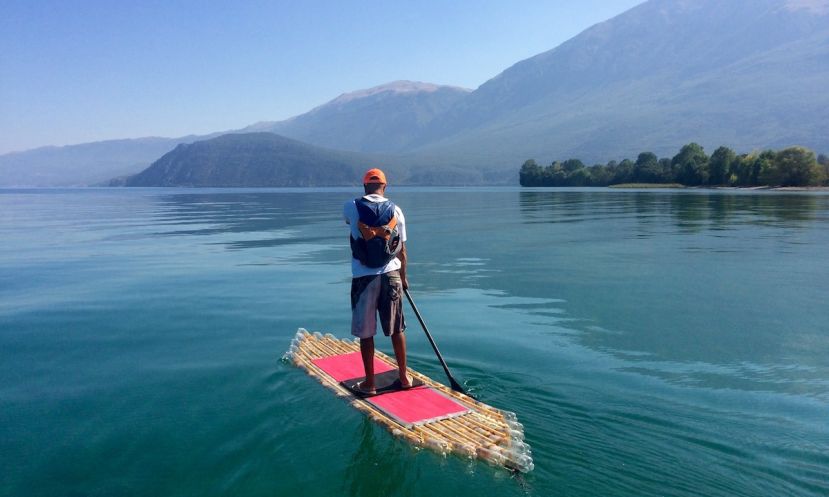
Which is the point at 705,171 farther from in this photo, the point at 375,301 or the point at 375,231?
the point at 375,231

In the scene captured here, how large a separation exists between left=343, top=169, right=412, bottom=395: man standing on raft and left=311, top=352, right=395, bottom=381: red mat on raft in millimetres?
878

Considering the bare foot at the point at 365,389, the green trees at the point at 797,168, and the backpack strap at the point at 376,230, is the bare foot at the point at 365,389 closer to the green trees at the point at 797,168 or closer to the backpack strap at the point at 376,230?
the backpack strap at the point at 376,230

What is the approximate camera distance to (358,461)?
6.45 metres

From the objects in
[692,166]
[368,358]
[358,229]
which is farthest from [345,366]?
[692,166]

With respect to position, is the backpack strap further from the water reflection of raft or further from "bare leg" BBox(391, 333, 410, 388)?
the water reflection of raft

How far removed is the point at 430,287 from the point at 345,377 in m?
8.10

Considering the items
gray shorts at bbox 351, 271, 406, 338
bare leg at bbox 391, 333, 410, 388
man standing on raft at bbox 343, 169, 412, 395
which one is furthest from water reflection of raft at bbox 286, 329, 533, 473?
gray shorts at bbox 351, 271, 406, 338

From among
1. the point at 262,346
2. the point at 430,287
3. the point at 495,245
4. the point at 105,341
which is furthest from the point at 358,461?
the point at 495,245

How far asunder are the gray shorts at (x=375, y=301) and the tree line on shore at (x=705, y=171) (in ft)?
379

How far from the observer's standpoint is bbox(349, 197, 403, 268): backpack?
301 inches

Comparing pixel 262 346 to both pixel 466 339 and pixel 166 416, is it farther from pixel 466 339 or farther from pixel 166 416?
pixel 466 339

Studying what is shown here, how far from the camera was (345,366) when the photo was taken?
9406 mm

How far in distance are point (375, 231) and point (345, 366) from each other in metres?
2.86

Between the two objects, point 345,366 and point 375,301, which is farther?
point 345,366
